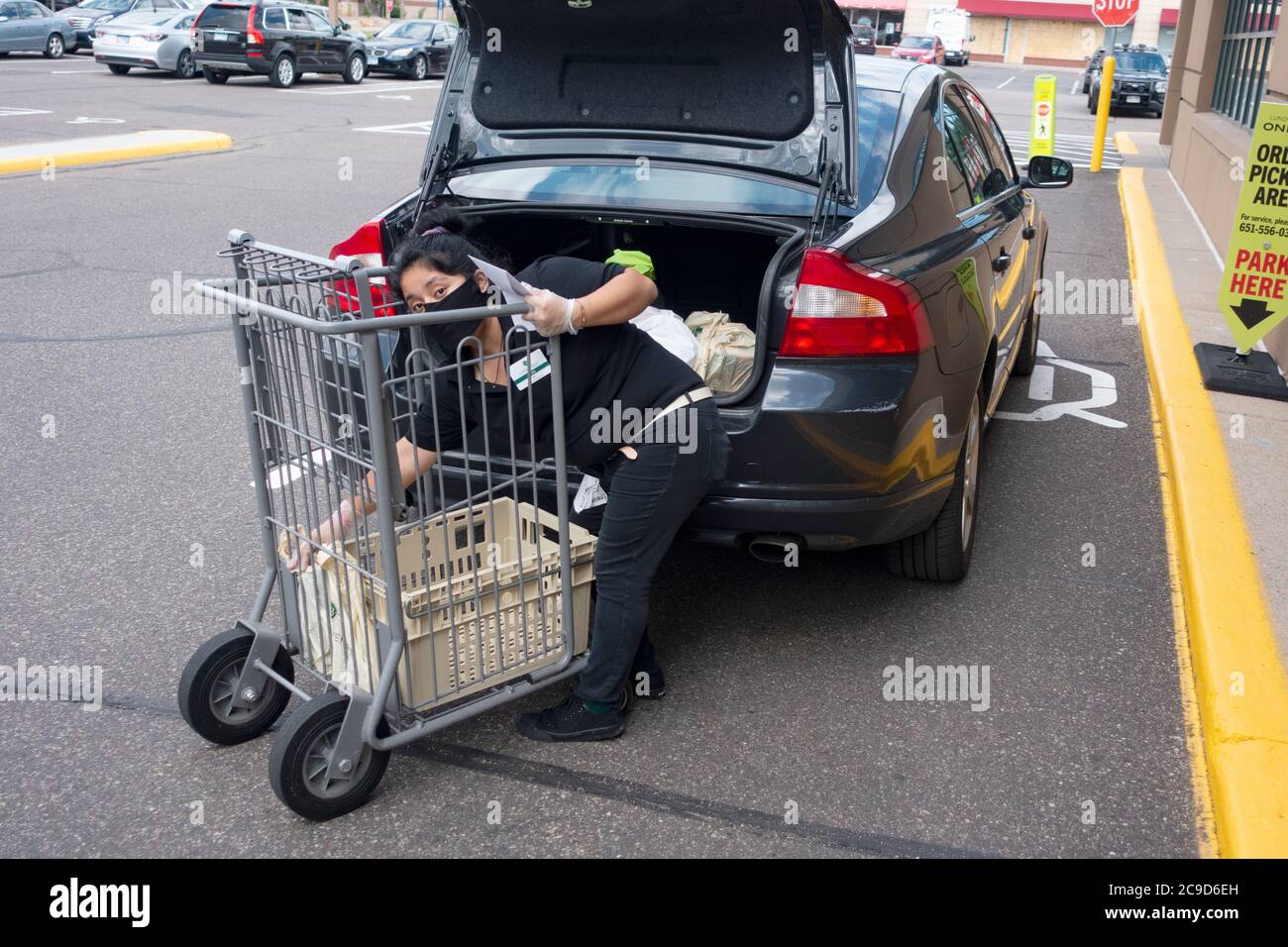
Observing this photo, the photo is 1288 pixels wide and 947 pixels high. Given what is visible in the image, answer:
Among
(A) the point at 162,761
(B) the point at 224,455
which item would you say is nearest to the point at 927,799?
(A) the point at 162,761

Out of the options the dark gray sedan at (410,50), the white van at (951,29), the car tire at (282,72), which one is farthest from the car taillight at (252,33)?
the white van at (951,29)

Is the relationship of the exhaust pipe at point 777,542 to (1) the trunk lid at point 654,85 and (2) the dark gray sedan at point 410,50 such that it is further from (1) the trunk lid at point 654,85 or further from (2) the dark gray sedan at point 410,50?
(2) the dark gray sedan at point 410,50

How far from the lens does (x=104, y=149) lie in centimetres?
1459

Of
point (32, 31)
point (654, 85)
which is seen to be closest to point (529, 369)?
point (654, 85)

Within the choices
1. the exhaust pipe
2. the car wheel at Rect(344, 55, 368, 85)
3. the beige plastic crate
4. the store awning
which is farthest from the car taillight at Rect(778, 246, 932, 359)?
the store awning

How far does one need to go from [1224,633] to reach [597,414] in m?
2.24

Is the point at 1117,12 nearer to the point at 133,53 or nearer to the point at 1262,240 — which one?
the point at 1262,240

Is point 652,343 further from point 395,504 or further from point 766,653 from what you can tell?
point 766,653

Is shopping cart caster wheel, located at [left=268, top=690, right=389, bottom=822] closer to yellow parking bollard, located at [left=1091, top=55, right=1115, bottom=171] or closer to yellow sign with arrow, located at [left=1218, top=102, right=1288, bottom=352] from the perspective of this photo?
yellow sign with arrow, located at [left=1218, top=102, right=1288, bottom=352]

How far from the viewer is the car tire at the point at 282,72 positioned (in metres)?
25.2

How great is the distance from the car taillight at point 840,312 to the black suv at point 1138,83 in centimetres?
2823

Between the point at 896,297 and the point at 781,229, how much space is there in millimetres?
433

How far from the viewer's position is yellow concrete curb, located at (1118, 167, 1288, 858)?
3066 millimetres
